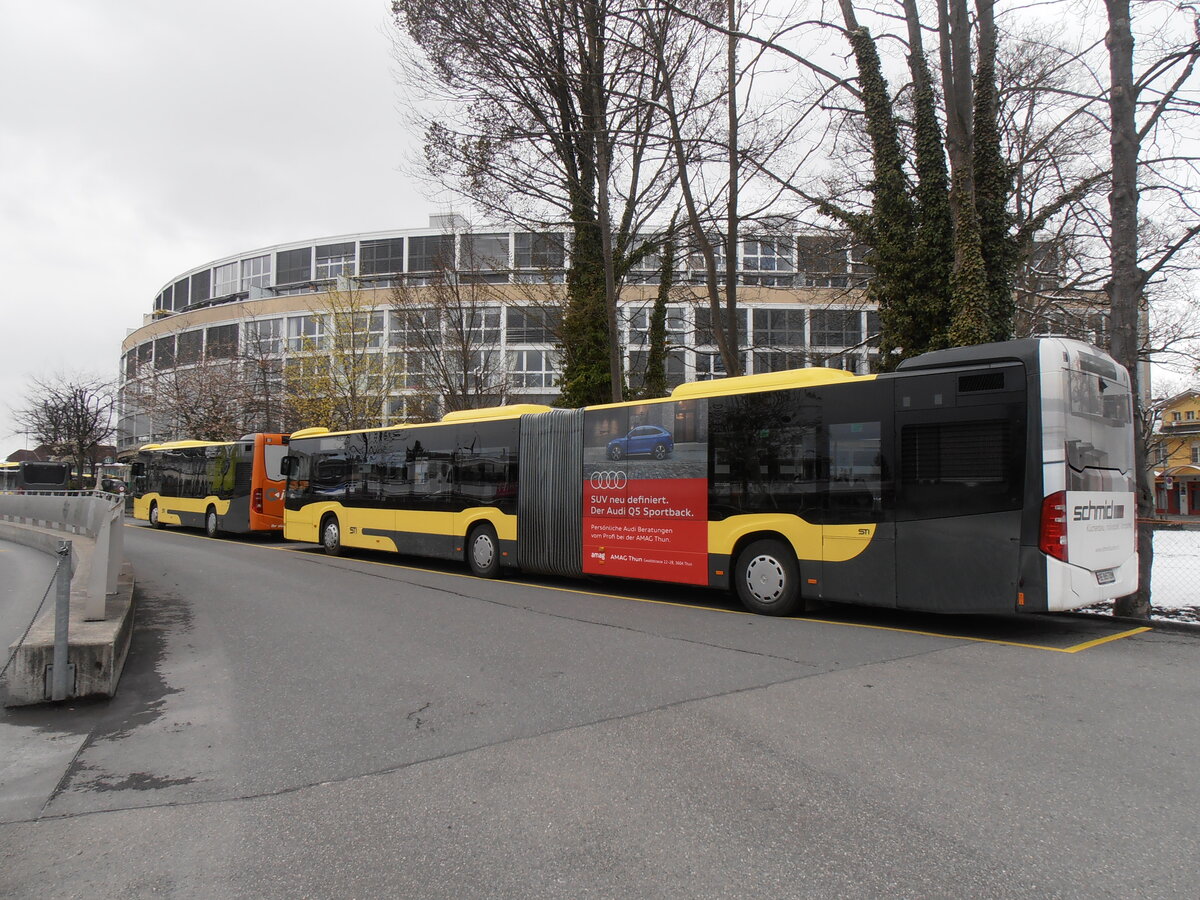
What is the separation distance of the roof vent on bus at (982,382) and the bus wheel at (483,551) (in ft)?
26.6

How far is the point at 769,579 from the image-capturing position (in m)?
9.54

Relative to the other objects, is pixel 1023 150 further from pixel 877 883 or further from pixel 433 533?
pixel 877 883

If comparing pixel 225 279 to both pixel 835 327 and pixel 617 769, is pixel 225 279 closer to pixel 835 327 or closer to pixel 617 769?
pixel 835 327

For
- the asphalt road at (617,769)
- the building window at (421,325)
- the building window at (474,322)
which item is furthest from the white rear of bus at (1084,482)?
the building window at (421,325)

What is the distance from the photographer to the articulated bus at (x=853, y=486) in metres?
7.68

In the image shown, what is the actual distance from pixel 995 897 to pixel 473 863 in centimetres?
202

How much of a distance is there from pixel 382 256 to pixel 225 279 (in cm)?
1759

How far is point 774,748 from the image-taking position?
4.47 meters

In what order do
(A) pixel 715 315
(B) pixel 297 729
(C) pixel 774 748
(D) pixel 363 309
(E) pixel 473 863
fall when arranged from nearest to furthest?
(E) pixel 473 863
(C) pixel 774 748
(B) pixel 297 729
(A) pixel 715 315
(D) pixel 363 309

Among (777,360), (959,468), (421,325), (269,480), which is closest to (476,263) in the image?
(421,325)

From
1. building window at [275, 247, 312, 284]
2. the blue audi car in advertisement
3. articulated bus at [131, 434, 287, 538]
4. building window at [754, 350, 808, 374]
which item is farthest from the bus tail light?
building window at [275, 247, 312, 284]

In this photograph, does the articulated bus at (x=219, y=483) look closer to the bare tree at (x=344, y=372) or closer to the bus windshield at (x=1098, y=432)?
the bare tree at (x=344, y=372)

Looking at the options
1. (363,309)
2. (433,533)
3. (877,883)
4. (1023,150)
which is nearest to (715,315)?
→ (433,533)

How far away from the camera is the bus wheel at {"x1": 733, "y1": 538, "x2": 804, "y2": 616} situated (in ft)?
30.6
